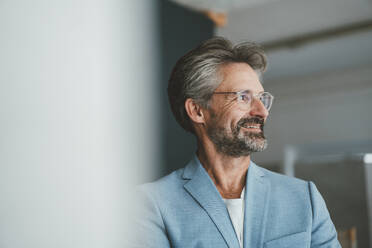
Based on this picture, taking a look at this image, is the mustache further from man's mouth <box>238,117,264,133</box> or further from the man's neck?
the man's neck

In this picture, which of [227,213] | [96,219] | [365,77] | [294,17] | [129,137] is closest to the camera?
[227,213]

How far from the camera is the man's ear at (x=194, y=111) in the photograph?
139 centimetres

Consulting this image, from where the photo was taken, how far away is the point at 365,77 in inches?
216

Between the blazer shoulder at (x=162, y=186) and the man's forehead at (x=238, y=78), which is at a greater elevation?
the man's forehead at (x=238, y=78)

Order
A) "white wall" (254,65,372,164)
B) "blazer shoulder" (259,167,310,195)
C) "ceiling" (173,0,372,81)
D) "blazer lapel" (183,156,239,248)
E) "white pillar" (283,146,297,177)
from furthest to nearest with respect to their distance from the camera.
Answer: "white pillar" (283,146,297,177)
"white wall" (254,65,372,164)
"ceiling" (173,0,372,81)
"blazer shoulder" (259,167,310,195)
"blazer lapel" (183,156,239,248)

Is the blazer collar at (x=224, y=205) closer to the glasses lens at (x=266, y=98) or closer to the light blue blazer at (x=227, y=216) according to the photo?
the light blue blazer at (x=227, y=216)

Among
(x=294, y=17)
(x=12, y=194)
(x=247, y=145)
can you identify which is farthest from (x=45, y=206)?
(x=294, y=17)

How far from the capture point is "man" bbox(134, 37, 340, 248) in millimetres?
1225

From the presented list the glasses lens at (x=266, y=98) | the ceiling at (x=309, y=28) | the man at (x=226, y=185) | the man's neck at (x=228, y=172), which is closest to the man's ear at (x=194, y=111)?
the man at (x=226, y=185)

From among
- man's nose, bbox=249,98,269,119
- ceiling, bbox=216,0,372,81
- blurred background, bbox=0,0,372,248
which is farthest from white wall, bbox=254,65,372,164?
man's nose, bbox=249,98,269,119

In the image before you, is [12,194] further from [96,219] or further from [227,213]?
[227,213]

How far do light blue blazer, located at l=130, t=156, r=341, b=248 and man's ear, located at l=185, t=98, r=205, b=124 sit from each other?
0.18m

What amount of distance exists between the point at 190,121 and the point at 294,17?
9.42ft

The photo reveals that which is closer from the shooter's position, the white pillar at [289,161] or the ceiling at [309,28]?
the ceiling at [309,28]
